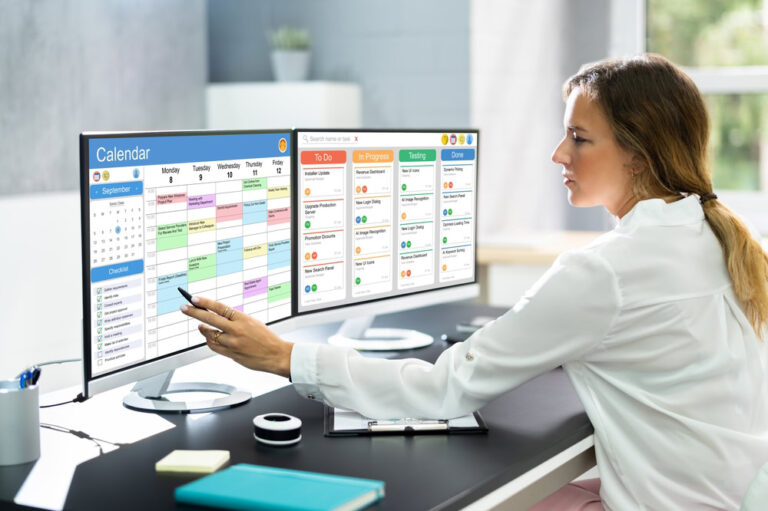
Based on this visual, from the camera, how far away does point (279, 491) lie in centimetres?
110

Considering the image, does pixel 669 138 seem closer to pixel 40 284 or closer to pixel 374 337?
pixel 374 337

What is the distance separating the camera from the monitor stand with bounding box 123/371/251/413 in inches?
59.7

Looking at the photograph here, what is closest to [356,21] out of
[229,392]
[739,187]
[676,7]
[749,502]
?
[676,7]

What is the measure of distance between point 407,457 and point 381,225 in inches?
27.1

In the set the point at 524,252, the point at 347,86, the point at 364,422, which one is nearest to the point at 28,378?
the point at 364,422

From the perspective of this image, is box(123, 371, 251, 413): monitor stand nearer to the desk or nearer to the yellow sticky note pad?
the desk

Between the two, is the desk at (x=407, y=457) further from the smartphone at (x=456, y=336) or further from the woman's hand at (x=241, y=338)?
the smartphone at (x=456, y=336)

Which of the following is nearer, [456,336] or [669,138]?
[669,138]

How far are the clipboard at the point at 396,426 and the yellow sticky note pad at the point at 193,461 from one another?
0.62ft

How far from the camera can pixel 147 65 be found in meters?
3.51

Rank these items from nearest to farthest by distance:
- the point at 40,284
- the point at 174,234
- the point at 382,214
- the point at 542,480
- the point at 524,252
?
the point at 542,480
the point at 174,234
the point at 382,214
the point at 40,284
the point at 524,252

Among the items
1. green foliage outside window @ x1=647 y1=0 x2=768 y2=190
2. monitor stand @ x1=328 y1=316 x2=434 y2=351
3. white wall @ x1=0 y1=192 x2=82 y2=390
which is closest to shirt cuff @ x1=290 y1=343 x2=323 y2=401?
monitor stand @ x1=328 y1=316 x2=434 y2=351

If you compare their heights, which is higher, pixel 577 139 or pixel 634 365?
pixel 577 139

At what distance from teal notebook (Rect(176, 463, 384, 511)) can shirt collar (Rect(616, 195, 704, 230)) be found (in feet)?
1.90
